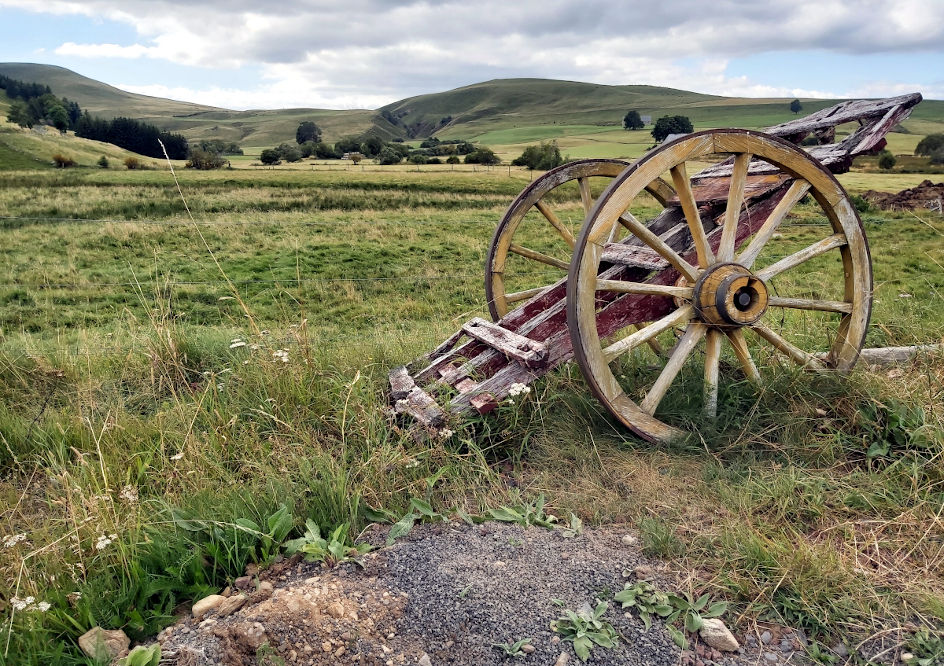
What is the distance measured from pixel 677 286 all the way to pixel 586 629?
87.9 inches

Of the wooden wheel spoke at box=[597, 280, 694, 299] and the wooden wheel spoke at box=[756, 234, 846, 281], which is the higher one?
the wooden wheel spoke at box=[756, 234, 846, 281]

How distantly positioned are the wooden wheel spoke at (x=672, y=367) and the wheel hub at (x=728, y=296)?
0.09m

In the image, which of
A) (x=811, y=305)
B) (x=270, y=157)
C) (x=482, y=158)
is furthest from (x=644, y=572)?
(x=270, y=157)

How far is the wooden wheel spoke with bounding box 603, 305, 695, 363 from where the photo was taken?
11.8 ft

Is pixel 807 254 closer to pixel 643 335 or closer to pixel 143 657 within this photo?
pixel 643 335

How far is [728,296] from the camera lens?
3.70 metres

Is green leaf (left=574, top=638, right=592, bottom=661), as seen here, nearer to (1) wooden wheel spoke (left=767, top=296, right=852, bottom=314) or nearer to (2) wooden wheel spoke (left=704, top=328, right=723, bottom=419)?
(2) wooden wheel spoke (left=704, top=328, right=723, bottom=419)

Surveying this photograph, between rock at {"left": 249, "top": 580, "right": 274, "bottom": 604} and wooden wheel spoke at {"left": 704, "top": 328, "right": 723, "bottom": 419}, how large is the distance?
2.69 meters

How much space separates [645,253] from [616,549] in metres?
2.00

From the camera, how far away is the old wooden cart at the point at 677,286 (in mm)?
3561

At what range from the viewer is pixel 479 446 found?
3.74m

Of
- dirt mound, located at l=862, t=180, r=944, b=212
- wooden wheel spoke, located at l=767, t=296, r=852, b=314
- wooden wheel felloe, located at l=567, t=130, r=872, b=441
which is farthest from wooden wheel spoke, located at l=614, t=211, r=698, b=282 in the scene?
dirt mound, located at l=862, t=180, r=944, b=212

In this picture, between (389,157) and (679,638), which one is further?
(389,157)

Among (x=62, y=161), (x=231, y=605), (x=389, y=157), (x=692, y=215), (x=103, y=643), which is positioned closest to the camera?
(x=103, y=643)
